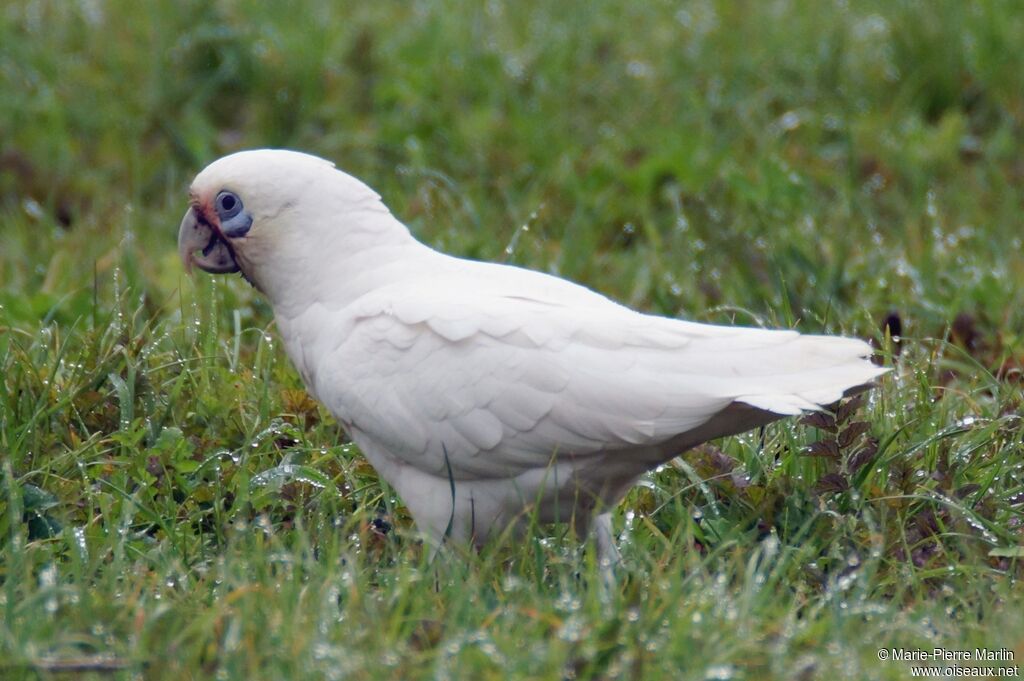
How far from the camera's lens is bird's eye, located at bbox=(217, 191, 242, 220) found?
3328 millimetres

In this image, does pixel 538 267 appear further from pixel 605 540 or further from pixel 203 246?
pixel 605 540

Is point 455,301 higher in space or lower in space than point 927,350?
higher

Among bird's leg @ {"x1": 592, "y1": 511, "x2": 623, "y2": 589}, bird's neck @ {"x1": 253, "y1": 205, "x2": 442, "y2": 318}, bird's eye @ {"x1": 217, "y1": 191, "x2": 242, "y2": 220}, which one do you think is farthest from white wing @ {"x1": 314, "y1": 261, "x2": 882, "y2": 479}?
bird's eye @ {"x1": 217, "y1": 191, "x2": 242, "y2": 220}

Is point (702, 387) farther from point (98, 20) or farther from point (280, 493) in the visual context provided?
point (98, 20)

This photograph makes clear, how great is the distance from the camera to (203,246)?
3.45 meters

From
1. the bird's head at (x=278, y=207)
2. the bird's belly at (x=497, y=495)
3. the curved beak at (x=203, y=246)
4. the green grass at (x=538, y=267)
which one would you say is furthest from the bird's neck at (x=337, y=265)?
the green grass at (x=538, y=267)

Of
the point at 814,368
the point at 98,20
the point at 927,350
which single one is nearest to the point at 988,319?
the point at 927,350

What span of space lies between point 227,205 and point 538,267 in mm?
1793

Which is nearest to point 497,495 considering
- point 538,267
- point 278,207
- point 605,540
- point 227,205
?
point 605,540

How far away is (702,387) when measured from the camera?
9.58 feet

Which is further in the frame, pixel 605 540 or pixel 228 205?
pixel 228 205

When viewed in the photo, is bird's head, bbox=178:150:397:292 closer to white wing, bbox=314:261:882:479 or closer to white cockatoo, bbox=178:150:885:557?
white cockatoo, bbox=178:150:885:557

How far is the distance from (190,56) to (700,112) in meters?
2.51

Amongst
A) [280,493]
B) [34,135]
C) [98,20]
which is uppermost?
[98,20]
